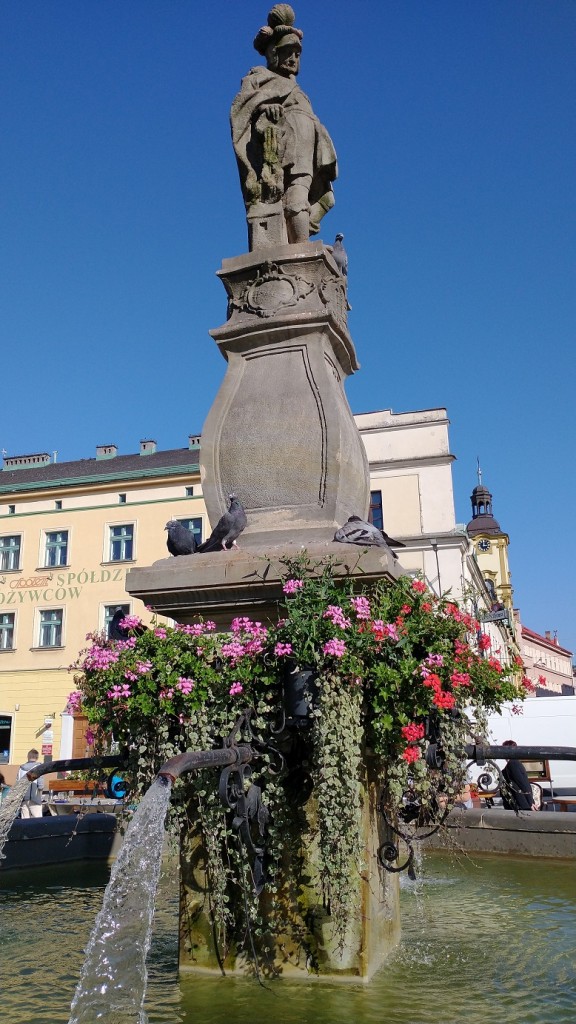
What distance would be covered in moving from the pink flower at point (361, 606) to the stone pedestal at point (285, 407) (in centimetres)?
97

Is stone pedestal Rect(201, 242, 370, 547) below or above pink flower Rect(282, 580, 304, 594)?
above

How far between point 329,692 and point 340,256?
3.71m

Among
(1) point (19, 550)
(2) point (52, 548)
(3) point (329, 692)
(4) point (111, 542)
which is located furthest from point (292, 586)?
(1) point (19, 550)

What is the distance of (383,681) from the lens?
13.1 ft

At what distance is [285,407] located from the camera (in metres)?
5.67

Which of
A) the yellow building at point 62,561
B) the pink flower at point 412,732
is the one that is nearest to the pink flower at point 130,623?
the pink flower at point 412,732

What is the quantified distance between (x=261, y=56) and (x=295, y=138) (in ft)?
3.62

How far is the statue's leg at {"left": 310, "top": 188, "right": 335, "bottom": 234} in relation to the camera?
7.00 metres

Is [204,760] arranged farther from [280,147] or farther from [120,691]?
[280,147]

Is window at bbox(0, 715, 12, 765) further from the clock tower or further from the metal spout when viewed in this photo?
the clock tower

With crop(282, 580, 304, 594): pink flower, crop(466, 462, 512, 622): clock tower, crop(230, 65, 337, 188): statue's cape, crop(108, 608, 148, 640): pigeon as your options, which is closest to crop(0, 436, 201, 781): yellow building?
crop(230, 65, 337, 188): statue's cape

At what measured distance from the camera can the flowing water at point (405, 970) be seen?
373cm

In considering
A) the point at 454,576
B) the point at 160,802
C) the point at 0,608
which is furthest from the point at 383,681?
the point at 0,608

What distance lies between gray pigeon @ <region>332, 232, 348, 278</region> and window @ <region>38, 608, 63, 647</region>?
28.3 m
